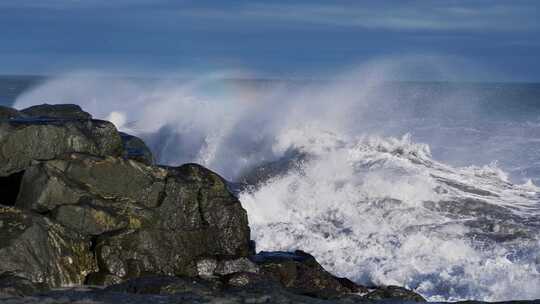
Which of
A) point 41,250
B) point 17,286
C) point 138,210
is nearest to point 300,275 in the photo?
point 138,210

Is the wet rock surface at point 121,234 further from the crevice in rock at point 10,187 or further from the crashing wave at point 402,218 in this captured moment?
the crashing wave at point 402,218

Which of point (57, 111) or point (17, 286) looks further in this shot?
point (57, 111)

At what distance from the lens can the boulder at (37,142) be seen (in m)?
13.4

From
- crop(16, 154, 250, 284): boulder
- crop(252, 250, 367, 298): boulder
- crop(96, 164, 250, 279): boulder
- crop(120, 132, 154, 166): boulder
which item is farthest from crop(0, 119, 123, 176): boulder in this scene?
crop(252, 250, 367, 298): boulder

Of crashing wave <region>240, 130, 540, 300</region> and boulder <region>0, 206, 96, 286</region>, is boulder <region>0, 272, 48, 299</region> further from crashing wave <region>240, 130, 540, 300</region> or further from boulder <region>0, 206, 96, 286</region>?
crashing wave <region>240, 130, 540, 300</region>

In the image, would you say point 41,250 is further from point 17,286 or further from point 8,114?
point 8,114

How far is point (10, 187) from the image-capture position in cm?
1323

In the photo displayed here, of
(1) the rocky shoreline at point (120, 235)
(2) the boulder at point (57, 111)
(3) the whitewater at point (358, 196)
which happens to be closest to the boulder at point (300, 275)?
(1) the rocky shoreline at point (120, 235)

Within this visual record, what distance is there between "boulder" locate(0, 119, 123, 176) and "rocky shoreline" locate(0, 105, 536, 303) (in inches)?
0.6

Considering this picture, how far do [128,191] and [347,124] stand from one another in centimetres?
2032

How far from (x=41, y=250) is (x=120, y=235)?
127 cm

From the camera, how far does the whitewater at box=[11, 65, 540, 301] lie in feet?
49.2

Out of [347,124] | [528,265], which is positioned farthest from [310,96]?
[528,265]

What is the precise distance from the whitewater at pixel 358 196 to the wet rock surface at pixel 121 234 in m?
2.49
